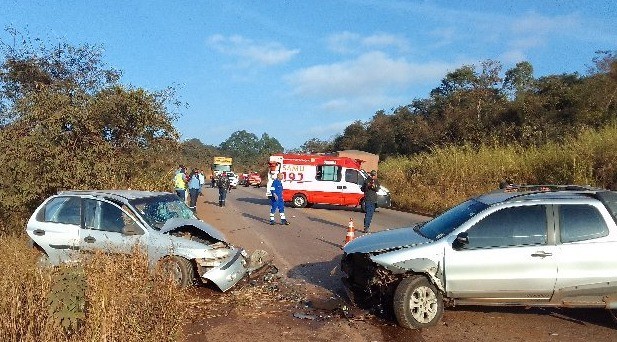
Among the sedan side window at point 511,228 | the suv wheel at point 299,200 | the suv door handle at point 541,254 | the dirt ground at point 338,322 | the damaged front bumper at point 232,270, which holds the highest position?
the sedan side window at point 511,228

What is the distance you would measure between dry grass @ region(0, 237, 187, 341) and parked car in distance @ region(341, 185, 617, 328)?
2676 mm

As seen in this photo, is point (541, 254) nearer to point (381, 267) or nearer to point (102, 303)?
point (381, 267)

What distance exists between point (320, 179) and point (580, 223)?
60.6 feet

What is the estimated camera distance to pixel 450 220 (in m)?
7.03

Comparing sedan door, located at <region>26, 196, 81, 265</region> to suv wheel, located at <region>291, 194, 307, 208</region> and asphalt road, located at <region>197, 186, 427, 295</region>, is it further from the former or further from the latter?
suv wheel, located at <region>291, 194, 307, 208</region>

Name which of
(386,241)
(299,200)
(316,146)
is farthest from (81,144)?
(316,146)

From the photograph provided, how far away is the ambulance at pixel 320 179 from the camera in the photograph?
79.9 ft

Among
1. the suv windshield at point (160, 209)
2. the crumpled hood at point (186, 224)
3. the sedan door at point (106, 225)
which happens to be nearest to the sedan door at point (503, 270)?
the crumpled hood at point (186, 224)

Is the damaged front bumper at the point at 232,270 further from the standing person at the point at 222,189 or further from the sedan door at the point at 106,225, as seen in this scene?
the standing person at the point at 222,189

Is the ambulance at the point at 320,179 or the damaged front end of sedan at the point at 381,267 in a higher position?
the ambulance at the point at 320,179

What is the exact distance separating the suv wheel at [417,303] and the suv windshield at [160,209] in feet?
12.4

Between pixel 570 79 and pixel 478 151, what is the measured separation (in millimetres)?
14415

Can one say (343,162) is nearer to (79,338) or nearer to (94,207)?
(94,207)

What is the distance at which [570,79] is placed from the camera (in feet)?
119
